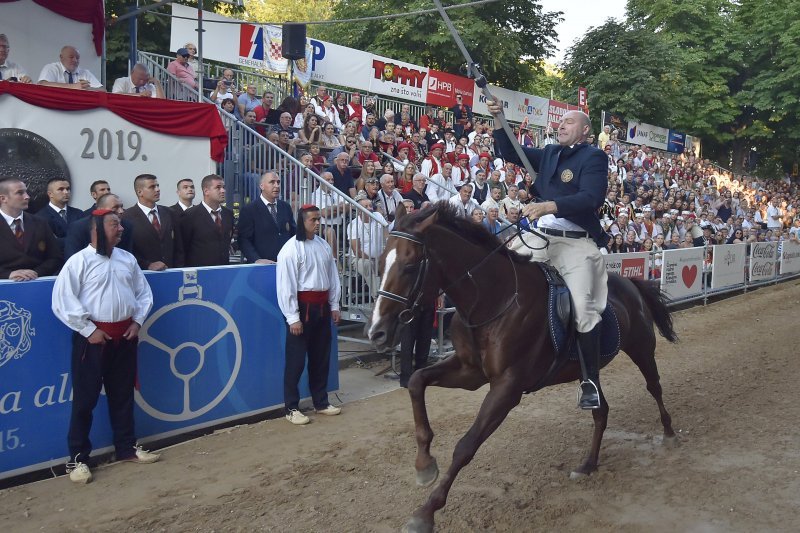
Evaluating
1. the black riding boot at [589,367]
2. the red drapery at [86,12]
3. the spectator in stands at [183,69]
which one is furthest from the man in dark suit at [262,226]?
the spectator in stands at [183,69]

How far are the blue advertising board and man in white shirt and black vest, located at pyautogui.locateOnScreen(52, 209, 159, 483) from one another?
0.57ft

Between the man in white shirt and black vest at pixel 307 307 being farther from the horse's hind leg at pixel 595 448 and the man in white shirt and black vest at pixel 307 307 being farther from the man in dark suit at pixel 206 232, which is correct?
the horse's hind leg at pixel 595 448

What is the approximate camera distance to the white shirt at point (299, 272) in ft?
23.4

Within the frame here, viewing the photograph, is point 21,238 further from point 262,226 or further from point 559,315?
point 559,315

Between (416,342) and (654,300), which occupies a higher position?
(654,300)

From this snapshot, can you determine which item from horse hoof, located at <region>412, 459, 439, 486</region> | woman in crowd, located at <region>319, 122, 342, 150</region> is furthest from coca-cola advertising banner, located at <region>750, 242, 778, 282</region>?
horse hoof, located at <region>412, 459, 439, 486</region>

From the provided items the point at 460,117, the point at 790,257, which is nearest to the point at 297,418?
the point at 460,117

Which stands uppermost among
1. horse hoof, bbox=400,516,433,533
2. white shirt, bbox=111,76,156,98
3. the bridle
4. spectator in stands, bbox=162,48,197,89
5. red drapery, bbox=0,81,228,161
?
spectator in stands, bbox=162,48,197,89

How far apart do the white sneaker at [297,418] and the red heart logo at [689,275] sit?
36.0 ft

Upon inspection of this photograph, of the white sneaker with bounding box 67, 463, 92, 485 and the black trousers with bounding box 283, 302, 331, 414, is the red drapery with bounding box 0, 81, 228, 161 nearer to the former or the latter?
the black trousers with bounding box 283, 302, 331, 414

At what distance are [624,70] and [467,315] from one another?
107 feet

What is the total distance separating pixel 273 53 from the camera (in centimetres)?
1694

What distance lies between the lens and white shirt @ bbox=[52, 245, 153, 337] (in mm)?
5414

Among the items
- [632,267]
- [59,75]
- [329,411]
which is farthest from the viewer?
[632,267]
